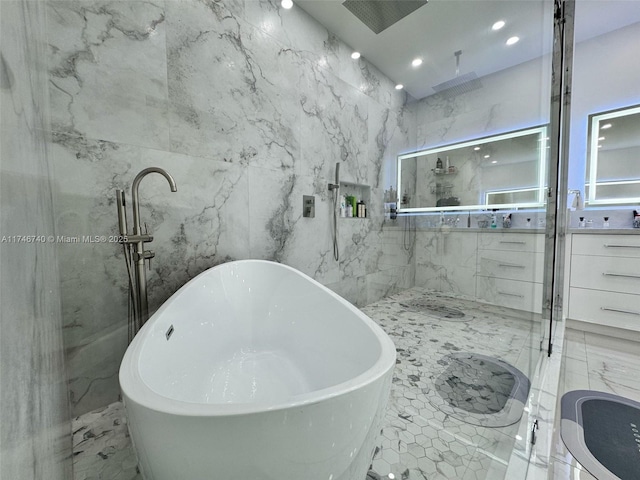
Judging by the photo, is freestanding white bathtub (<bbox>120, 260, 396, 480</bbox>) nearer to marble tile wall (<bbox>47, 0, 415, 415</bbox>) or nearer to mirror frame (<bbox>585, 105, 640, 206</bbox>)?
marble tile wall (<bbox>47, 0, 415, 415</bbox>)

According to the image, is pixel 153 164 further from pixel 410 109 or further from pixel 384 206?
pixel 410 109

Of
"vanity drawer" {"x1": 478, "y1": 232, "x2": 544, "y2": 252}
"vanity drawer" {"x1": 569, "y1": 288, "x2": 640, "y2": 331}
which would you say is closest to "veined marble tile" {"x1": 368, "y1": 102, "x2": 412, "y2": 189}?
"vanity drawer" {"x1": 478, "y1": 232, "x2": 544, "y2": 252}

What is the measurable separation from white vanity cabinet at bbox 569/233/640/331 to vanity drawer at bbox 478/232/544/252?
480mm

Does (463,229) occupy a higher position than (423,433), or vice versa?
(463,229)

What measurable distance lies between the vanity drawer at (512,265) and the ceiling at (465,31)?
1445 millimetres

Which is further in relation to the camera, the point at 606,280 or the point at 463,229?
the point at 463,229

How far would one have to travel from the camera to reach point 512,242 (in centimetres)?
210

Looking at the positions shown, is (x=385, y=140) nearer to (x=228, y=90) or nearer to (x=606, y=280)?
(x=228, y=90)

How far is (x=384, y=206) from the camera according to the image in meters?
2.69

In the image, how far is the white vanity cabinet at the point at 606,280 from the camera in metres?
1.84

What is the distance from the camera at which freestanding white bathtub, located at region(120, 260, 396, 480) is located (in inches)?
13.4

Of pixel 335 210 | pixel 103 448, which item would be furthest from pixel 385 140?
pixel 103 448

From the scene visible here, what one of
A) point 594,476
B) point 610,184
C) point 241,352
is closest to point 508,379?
point 594,476

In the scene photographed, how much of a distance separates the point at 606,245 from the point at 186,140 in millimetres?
3088
